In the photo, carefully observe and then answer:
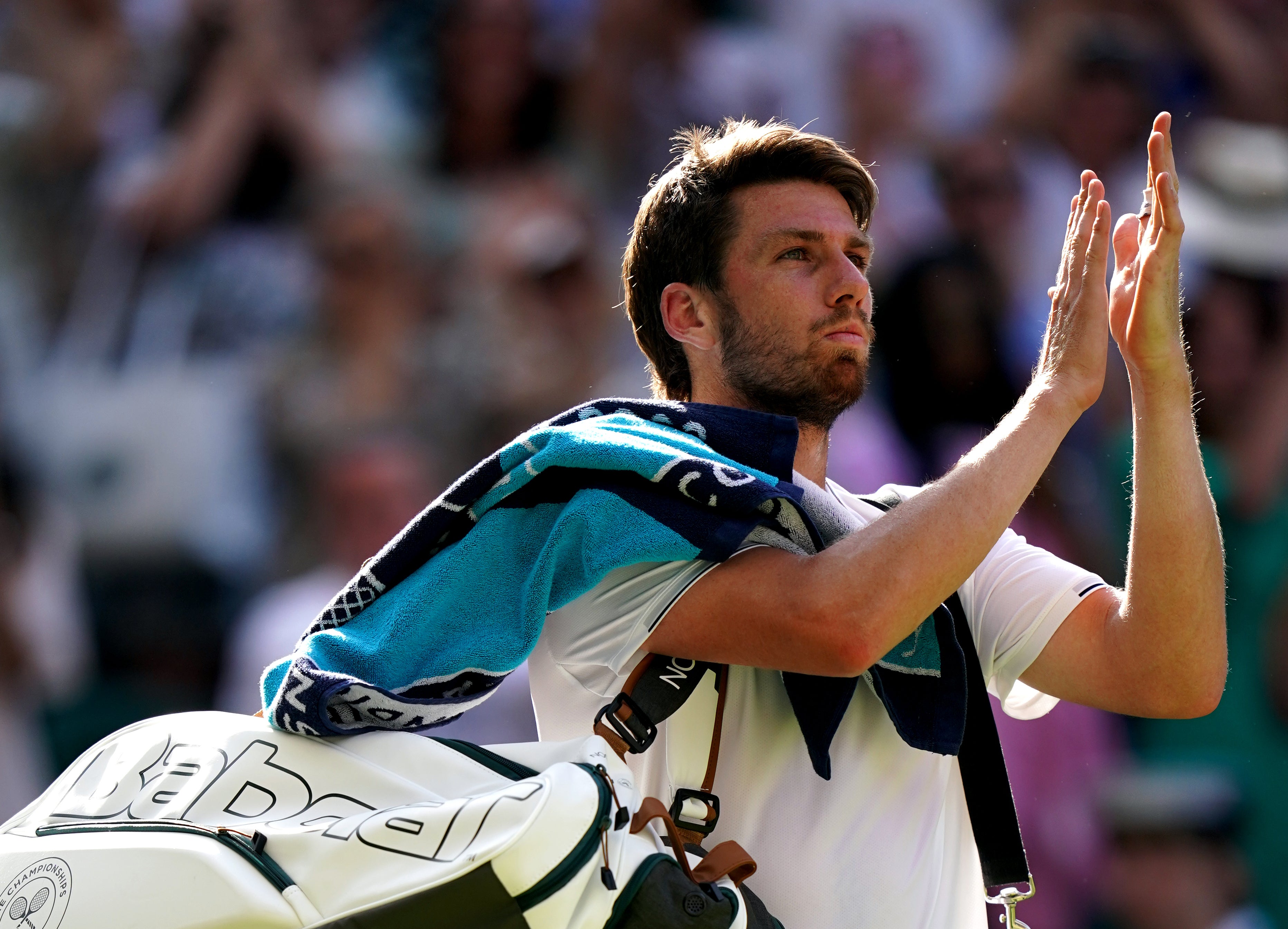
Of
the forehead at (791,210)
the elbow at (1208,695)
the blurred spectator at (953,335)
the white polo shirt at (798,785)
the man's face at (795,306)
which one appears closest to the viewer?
the white polo shirt at (798,785)

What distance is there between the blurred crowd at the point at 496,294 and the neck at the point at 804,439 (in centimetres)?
227

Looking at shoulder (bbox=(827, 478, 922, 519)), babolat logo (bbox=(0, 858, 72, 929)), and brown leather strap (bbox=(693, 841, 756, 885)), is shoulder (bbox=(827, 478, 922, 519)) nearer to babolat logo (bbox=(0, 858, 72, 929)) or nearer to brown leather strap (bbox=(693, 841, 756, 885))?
brown leather strap (bbox=(693, 841, 756, 885))

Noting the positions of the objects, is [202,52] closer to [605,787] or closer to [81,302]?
[81,302]

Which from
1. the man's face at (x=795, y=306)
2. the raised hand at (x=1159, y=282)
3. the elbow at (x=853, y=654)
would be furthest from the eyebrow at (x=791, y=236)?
the elbow at (x=853, y=654)

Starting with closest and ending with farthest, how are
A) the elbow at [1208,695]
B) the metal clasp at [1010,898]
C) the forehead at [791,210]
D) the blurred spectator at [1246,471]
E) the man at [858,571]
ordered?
1. the man at [858,571]
2. the metal clasp at [1010,898]
3. the elbow at [1208,695]
4. the forehead at [791,210]
5. the blurred spectator at [1246,471]

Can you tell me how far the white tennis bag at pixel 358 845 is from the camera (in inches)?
61.6

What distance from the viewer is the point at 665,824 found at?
178 centimetres

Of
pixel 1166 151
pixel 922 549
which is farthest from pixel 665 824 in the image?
pixel 1166 151

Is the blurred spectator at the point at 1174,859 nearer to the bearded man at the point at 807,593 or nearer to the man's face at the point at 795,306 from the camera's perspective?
the bearded man at the point at 807,593

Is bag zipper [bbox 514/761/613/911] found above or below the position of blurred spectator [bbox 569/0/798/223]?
below

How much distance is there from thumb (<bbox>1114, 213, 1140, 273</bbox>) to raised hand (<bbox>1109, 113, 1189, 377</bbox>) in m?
0.06

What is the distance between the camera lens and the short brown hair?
2.50m

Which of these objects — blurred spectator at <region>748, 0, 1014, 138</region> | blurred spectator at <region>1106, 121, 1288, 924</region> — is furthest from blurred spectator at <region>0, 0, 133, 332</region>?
blurred spectator at <region>1106, 121, 1288, 924</region>

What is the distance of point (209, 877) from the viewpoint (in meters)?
1.62
